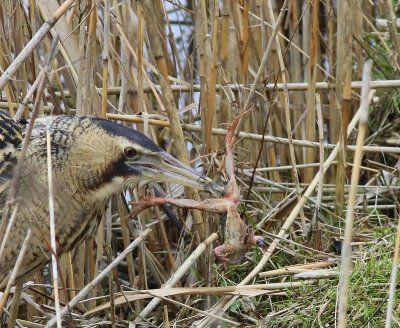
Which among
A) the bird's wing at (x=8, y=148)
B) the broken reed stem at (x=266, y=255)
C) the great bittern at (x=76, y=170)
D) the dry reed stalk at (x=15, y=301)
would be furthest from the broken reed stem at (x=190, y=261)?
the bird's wing at (x=8, y=148)

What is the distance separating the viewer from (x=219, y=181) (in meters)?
2.77

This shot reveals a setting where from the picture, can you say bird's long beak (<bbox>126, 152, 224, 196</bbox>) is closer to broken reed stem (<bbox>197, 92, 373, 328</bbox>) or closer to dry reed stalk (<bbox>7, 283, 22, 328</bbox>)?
broken reed stem (<bbox>197, 92, 373, 328</bbox>)

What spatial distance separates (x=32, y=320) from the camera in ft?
10.2

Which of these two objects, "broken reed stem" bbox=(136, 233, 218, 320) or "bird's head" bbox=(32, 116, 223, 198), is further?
"broken reed stem" bbox=(136, 233, 218, 320)

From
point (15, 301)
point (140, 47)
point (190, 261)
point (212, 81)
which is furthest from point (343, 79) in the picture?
point (15, 301)

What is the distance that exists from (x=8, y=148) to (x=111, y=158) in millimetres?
315

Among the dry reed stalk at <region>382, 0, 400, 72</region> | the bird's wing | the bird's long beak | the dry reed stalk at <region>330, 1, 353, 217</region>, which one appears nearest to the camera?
the bird's long beak

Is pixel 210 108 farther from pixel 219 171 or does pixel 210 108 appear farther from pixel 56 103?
pixel 56 103

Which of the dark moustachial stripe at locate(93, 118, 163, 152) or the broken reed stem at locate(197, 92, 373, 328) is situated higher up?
the dark moustachial stripe at locate(93, 118, 163, 152)

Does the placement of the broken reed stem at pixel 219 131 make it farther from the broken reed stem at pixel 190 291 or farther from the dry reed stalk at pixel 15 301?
the dry reed stalk at pixel 15 301

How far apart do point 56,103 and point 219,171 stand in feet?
2.29

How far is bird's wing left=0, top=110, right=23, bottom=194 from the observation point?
2502 millimetres

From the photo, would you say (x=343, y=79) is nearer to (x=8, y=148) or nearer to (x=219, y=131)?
(x=219, y=131)

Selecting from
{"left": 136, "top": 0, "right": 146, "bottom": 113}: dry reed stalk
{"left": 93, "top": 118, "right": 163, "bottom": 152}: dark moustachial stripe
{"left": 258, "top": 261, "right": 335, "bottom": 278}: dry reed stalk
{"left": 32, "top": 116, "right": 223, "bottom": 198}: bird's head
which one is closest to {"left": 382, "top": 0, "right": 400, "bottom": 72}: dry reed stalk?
{"left": 258, "top": 261, "right": 335, "bottom": 278}: dry reed stalk
